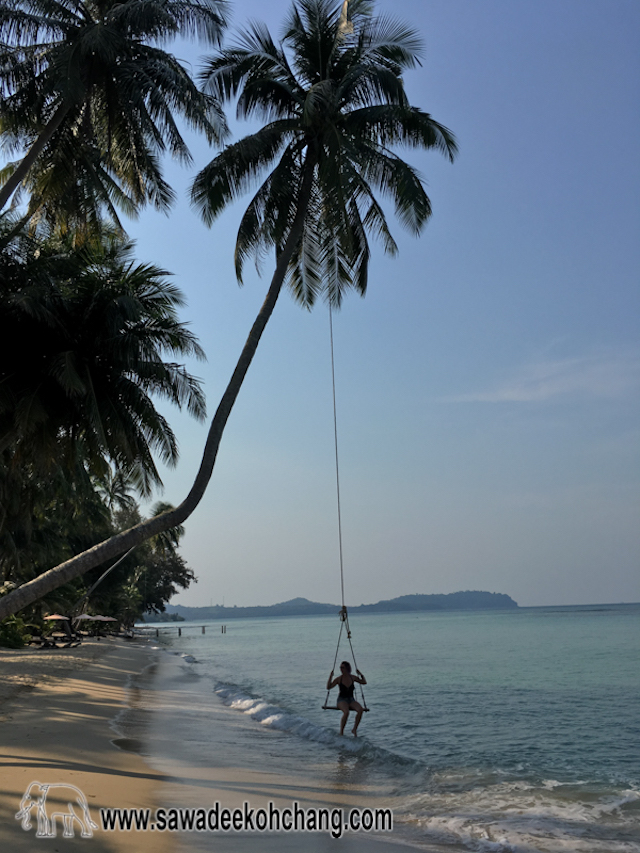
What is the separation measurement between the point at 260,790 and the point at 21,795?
3.16m

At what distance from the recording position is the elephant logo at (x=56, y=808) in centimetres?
638

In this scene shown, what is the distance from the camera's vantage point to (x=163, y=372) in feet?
53.9

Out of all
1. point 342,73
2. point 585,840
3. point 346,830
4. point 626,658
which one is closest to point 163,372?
point 342,73

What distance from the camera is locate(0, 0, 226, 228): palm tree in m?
11.9

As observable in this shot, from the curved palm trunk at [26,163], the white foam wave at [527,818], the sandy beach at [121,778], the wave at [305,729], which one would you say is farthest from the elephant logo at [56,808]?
the curved palm trunk at [26,163]

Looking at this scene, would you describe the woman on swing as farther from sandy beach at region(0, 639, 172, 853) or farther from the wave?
sandy beach at region(0, 639, 172, 853)

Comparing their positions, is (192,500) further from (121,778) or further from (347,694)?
(347,694)

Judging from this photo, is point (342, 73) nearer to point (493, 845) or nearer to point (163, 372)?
point (163, 372)

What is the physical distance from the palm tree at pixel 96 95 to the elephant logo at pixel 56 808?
940cm

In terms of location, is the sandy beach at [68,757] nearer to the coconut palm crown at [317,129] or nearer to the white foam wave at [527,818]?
the white foam wave at [527,818]

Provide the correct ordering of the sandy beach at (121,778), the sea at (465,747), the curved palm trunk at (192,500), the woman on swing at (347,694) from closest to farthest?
the sandy beach at (121,778) < the sea at (465,747) < the curved palm trunk at (192,500) < the woman on swing at (347,694)

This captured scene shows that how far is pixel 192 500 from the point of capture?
10070mm

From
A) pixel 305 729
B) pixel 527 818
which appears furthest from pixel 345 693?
pixel 527 818

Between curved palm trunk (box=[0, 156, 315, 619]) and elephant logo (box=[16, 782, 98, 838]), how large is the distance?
2407 mm
